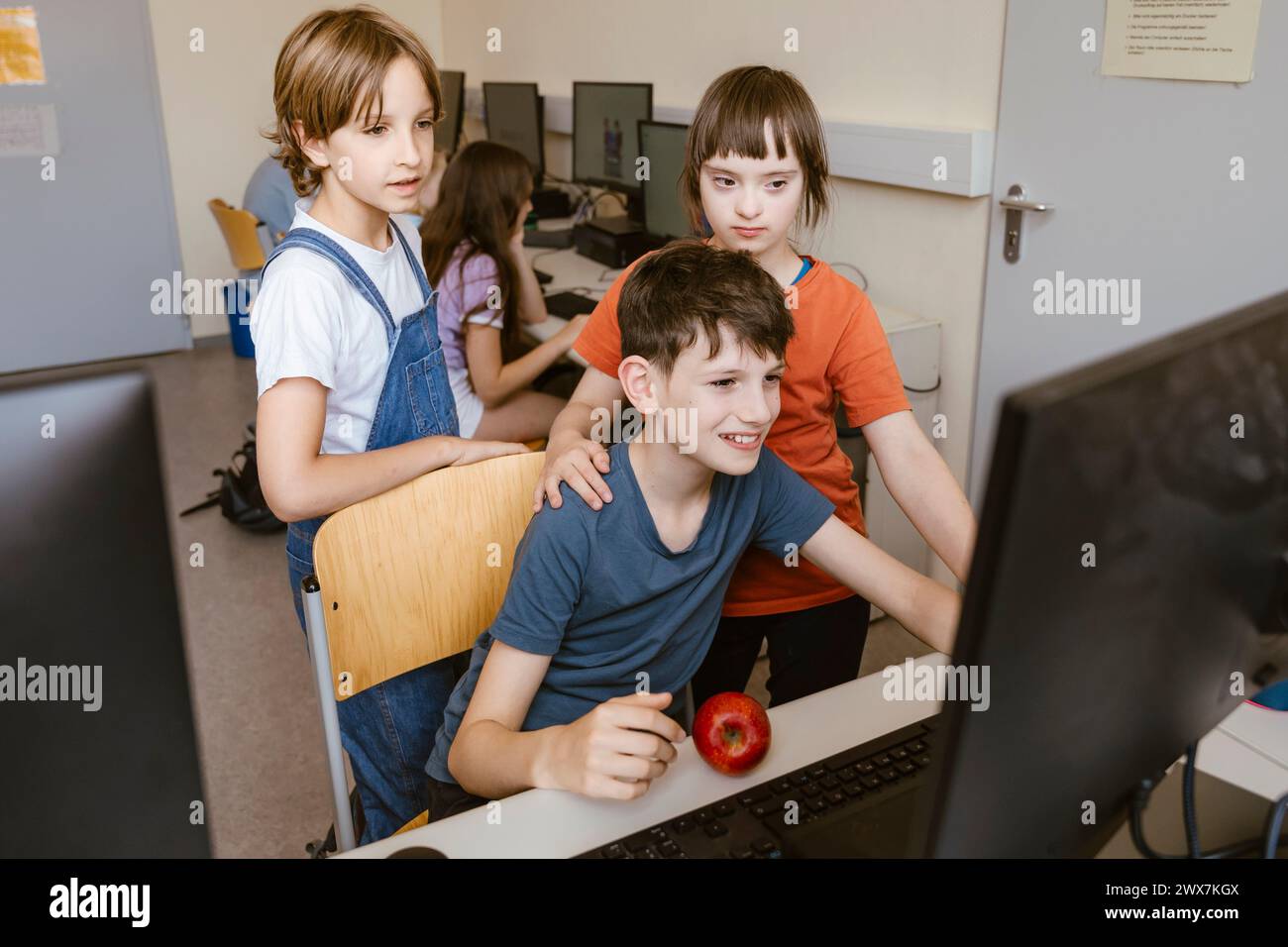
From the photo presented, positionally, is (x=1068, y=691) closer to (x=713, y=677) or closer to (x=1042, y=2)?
(x=713, y=677)

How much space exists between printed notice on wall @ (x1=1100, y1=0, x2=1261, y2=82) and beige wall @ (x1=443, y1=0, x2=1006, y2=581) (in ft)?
1.01

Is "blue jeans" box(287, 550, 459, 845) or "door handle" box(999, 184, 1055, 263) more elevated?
"door handle" box(999, 184, 1055, 263)

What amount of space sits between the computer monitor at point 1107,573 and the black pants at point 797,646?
0.77 meters

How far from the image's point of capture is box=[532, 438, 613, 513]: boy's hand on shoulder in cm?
115

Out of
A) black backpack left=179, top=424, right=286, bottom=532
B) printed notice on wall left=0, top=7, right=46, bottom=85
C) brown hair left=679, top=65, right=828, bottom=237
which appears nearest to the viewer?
brown hair left=679, top=65, right=828, bottom=237

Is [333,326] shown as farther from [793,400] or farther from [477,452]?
[793,400]

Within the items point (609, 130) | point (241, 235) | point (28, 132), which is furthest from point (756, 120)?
point (28, 132)

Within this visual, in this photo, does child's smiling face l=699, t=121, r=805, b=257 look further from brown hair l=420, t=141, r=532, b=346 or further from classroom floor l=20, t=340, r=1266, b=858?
brown hair l=420, t=141, r=532, b=346

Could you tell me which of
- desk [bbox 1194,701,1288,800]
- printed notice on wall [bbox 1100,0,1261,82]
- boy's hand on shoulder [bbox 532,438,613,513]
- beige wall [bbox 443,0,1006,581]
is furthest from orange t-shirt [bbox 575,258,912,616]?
beige wall [bbox 443,0,1006,581]

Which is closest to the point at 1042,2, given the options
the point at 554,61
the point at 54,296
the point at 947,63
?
the point at 947,63

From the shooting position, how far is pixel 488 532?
1325 millimetres

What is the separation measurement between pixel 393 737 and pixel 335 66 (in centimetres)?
85

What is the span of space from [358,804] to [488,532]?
474 mm

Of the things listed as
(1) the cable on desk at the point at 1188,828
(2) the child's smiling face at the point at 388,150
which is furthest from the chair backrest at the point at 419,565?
(1) the cable on desk at the point at 1188,828
